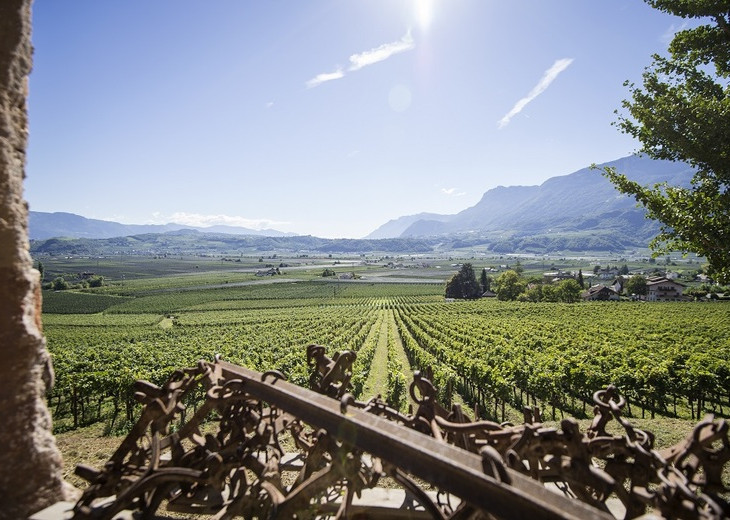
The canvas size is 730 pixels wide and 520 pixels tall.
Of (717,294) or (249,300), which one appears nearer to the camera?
(717,294)

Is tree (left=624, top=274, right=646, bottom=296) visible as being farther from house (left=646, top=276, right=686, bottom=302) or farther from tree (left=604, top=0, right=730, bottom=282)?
tree (left=604, top=0, right=730, bottom=282)

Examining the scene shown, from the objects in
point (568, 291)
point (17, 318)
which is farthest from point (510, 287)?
point (17, 318)

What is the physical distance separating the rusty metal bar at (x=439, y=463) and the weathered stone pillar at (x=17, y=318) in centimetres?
170

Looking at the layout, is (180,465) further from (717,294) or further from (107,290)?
(107,290)

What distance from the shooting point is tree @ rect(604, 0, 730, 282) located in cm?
664

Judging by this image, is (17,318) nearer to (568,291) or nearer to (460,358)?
(460,358)

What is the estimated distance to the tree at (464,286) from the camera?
98906 millimetres

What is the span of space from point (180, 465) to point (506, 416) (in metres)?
17.5

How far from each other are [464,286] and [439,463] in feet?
335

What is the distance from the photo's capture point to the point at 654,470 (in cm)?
244

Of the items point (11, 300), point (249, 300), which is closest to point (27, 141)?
point (11, 300)

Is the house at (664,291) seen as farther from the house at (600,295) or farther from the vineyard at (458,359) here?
the vineyard at (458,359)

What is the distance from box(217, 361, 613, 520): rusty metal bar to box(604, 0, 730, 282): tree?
7543mm

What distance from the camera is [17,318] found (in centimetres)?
241
